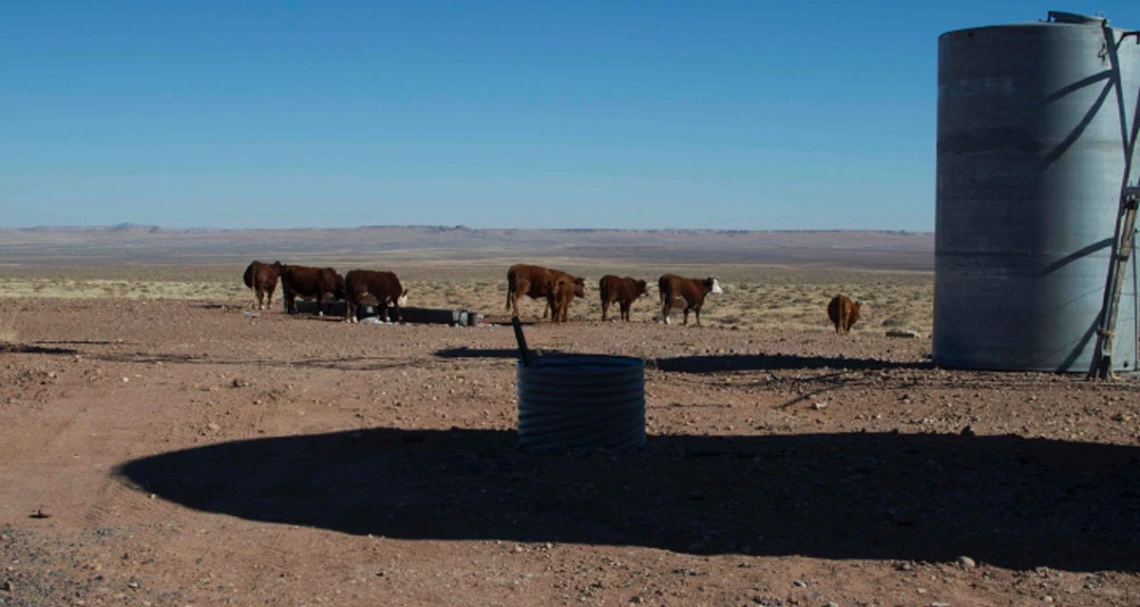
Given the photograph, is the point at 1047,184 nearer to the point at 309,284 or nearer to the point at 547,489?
the point at 547,489

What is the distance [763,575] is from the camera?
7.08 m

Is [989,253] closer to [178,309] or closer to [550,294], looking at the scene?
[550,294]

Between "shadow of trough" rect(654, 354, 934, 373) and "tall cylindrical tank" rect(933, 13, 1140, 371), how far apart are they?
4.54 feet

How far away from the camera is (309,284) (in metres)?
27.2

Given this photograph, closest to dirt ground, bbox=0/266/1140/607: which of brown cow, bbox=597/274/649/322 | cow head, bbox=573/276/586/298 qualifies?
brown cow, bbox=597/274/649/322

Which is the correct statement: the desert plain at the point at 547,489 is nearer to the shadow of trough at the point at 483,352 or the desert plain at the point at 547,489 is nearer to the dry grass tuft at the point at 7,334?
the shadow of trough at the point at 483,352

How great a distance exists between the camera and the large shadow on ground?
25.8 feet

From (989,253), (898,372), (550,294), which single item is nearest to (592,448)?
(898,372)

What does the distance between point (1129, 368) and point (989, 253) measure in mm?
2367

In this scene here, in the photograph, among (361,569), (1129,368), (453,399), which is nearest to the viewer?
(361,569)

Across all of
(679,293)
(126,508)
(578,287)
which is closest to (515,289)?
(578,287)

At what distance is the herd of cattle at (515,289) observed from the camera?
25766mm

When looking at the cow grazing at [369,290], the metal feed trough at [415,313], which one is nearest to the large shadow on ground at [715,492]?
the metal feed trough at [415,313]

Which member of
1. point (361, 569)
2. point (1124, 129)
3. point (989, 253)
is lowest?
point (361, 569)
